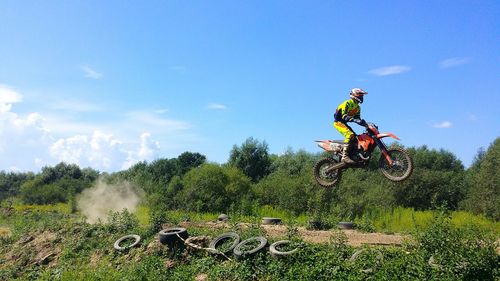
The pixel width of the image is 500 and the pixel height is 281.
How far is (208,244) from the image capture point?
617 inches

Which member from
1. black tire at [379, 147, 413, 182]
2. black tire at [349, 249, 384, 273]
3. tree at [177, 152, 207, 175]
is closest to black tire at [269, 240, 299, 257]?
black tire at [349, 249, 384, 273]

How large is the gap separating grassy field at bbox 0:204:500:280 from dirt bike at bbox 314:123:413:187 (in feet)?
5.31

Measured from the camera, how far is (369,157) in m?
12.8

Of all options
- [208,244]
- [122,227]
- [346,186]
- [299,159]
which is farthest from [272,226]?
[299,159]

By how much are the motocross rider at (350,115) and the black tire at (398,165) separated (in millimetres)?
958

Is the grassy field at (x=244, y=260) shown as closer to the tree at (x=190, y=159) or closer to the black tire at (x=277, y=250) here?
the black tire at (x=277, y=250)

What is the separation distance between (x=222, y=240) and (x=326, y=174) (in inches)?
166

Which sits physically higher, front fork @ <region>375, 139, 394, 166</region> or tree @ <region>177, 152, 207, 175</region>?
tree @ <region>177, 152, 207, 175</region>

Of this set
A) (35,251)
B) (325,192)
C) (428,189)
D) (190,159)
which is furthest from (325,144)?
(190,159)

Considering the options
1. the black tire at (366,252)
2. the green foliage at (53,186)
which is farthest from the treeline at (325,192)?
the green foliage at (53,186)

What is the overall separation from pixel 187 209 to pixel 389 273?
1965 centimetres

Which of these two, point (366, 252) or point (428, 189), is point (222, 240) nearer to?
point (366, 252)

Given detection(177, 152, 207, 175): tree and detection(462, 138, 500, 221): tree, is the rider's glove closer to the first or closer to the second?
detection(462, 138, 500, 221): tree

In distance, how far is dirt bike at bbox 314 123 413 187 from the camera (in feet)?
40.7
